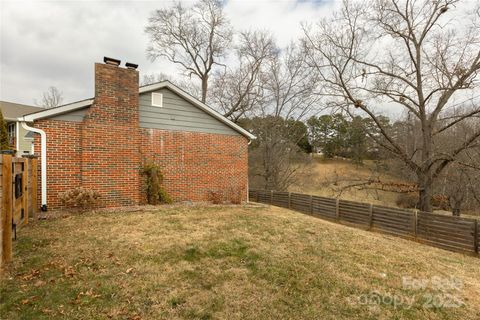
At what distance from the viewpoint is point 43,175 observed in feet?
22.3

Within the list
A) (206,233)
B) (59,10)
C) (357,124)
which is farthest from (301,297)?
(59,10)

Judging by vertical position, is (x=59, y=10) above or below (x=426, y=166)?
above

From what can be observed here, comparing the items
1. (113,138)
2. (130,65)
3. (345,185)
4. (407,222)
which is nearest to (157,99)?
(130,65)

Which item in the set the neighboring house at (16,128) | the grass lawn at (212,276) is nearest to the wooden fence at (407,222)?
the grass lawn at (212,276)

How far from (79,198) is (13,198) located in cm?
261

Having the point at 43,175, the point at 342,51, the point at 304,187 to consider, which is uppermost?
the point at 342,51

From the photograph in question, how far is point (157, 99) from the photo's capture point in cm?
894

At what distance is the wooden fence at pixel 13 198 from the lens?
3.48m

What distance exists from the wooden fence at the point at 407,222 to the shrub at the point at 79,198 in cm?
1038

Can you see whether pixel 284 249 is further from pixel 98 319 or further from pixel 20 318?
pixel 20 318

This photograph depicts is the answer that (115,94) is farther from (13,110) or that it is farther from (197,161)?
(13,110)

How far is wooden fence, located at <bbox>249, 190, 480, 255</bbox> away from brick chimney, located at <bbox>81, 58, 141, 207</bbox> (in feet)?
30.4

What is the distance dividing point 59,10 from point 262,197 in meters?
14.3

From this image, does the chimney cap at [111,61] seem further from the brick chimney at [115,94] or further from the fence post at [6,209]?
the fence post at [6,209]
